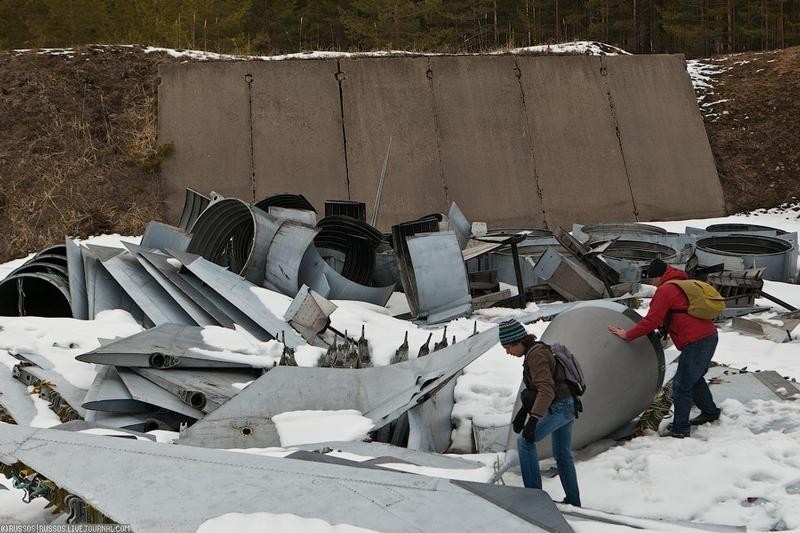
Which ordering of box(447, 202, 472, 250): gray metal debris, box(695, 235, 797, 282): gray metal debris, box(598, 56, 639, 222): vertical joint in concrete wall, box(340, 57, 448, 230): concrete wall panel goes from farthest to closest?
box(598, 56, 639, 222): vertical joint in concrete wall, box(340, 57, 448, 230): concrete wall panel, box(447, 202, 472, 250): gray metal debris, box(695, 235, 797, 282): gray metal debris

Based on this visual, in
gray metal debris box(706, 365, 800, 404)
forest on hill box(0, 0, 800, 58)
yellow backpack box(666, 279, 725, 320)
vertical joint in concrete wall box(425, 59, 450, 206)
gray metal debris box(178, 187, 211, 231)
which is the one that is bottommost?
gray metal debris box(706, 365, 800, 404)

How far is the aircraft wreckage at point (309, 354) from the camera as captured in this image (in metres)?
3.68

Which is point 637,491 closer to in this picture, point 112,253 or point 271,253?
point 271,253

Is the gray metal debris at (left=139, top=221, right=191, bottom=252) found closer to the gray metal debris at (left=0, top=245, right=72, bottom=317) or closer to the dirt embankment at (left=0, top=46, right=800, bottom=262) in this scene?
the gray metal debris at (left=0, top=245, right=72, bottom=317)

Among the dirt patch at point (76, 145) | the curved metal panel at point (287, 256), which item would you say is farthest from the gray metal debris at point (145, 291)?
the dirt patch at point (76, 145)

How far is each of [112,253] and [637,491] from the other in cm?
660

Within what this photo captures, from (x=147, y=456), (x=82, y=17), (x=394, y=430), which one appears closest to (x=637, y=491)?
(x=394, y=430)

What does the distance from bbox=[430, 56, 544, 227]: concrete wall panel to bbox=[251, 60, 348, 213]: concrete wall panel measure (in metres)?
2.05

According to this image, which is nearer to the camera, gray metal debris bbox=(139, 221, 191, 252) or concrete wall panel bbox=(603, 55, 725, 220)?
gray metal debris bbox=(139, 221, 191, 252)

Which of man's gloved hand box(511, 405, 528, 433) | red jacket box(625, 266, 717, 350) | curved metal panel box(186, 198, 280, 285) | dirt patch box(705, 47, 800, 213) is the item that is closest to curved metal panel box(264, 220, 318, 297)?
curved metal panel box(186, 198, 280, 285)

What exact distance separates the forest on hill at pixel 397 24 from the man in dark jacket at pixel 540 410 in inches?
594

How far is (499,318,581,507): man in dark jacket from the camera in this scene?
452 centimetres

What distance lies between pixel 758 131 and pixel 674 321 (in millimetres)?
12809

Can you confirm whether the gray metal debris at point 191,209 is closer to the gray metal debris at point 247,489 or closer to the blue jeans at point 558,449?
the gray metal debris at point 247,489
